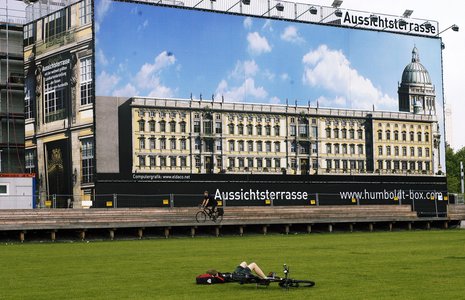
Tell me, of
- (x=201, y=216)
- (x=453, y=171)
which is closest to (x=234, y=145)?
(x=201, y=216)

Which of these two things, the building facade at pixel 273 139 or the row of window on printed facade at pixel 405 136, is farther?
the row of window on printed facade at pixel 405 136

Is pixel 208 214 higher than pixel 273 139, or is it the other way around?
pixel 273 139

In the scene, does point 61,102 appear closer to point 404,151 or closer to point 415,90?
point 404,151

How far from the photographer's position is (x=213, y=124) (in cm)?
6075

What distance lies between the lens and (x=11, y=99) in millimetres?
67188

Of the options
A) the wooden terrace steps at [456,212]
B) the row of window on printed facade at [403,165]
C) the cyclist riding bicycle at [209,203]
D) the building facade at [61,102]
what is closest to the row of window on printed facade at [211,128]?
the building facade at [61,102]

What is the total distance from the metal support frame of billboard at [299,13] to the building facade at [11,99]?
217 cm

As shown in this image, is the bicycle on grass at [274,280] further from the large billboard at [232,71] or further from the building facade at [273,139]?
the building facade at [273,139]

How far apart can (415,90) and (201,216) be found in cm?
2727

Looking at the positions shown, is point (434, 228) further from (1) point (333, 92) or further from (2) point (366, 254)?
(2) point (366, 254)

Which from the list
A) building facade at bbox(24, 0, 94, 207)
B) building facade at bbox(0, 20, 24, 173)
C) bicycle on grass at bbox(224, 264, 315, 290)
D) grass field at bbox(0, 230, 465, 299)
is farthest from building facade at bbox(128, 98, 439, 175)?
bicycle on grass at bbox(224, 264, 315, 290)

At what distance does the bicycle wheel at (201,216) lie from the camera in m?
48.8

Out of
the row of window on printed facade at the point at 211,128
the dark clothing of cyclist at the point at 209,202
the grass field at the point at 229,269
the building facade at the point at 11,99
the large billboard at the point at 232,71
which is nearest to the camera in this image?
the grass field at the point at 229,269

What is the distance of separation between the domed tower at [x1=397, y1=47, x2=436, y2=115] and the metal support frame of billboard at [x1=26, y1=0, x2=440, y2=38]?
8.15ft
